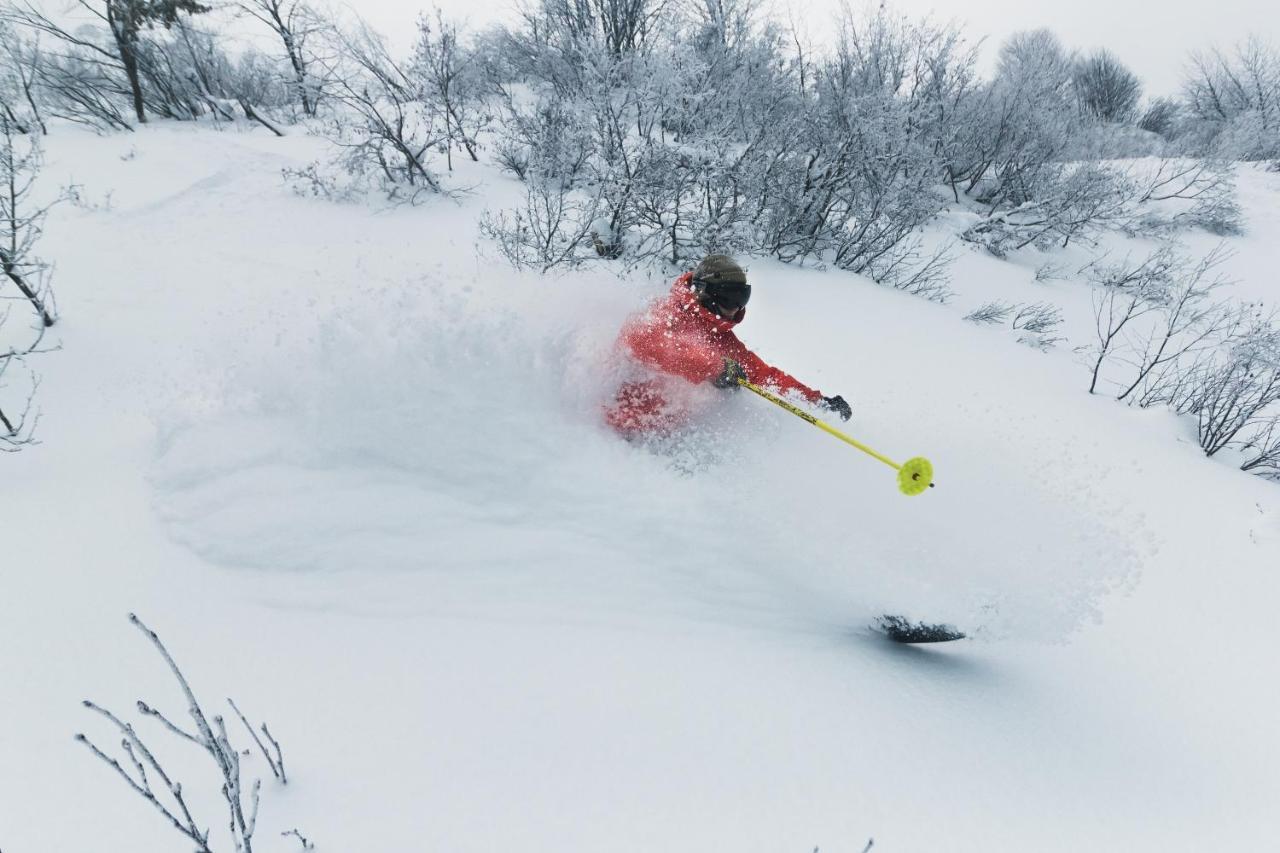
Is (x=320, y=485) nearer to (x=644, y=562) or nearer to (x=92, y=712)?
(x=92, y=712)

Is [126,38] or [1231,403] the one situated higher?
[126,38]

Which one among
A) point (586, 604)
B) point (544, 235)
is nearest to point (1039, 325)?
point (544, 235)

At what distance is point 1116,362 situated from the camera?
7.30 m

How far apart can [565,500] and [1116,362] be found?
8158mm

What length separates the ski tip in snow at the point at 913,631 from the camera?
2.56 meters

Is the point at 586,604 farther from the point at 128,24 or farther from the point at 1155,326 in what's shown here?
the point at 128,24

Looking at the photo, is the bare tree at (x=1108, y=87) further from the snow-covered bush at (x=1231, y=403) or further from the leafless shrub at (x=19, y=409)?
the leafless shrub at (x=19, y=409)

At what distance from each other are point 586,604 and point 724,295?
1.68 m

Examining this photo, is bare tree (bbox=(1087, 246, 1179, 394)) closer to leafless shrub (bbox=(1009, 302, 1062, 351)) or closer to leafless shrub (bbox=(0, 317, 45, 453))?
leafless shrub (bbox=(1009, 302, 1062, 351))

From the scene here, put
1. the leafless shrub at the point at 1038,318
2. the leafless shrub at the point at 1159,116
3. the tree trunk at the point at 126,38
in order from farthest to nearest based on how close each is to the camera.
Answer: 1. the leafless shrub at the point at 1159,116
2. the tree trunk at the point at 126,38
3. the leafless shrub at the point at 1038,318

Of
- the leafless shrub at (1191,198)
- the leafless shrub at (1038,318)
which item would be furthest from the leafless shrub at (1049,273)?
the leafless shrub at (1191,198)

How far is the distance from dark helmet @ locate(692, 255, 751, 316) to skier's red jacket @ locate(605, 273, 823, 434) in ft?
0.16

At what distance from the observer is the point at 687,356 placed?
9.50ft

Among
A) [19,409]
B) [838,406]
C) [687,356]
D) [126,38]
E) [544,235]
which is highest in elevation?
[126,38]
